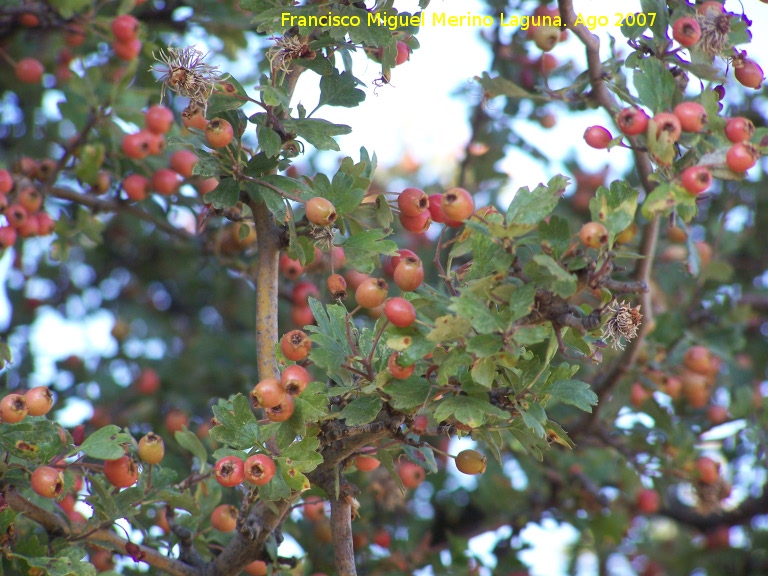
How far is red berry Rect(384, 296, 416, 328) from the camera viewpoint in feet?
4.95


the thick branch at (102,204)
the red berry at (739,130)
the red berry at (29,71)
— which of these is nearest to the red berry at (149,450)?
the thick branch at (102,204)

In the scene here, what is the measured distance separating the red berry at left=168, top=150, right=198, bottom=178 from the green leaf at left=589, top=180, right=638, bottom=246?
172 centimetres

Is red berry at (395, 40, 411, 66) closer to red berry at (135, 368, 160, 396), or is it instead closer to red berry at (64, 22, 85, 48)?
red berry at (64, 22, 85, 48)

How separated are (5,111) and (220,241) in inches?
58.3

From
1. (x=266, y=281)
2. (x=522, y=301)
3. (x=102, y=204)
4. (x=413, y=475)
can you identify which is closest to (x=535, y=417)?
(x=522, y=301)

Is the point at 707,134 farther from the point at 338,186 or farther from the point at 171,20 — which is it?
the point at 171,20

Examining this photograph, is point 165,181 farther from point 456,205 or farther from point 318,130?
point 456,205

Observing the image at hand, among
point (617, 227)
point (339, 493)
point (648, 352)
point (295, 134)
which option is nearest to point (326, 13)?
point (295, 134)

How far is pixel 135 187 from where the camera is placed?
2.81m

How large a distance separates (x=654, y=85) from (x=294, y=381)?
960mm

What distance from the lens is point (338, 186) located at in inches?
71.6

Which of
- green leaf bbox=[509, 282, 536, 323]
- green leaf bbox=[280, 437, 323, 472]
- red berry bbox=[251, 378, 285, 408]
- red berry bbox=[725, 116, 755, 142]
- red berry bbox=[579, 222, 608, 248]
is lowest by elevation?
green leaf bbox=[280, 437, 323, 472]

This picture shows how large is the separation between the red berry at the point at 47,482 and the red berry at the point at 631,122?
1353 millimetres

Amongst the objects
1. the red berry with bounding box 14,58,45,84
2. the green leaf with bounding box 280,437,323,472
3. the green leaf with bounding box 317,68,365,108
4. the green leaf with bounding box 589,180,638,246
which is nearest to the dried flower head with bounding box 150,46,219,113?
the green leaf with bounding box 317,68,365,108
